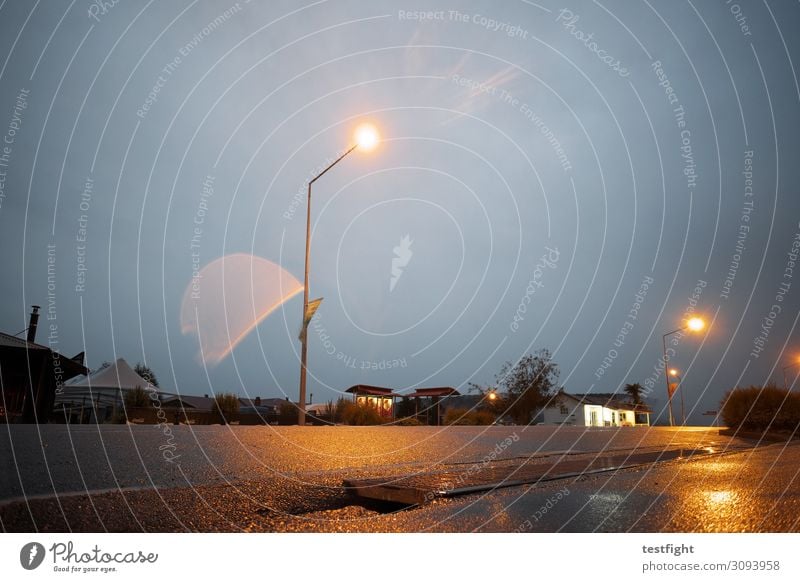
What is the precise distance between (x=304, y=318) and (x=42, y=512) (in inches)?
365

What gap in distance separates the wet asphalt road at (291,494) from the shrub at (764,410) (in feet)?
45.6

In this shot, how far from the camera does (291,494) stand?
3.14 metres

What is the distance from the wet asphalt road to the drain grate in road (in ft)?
0.29

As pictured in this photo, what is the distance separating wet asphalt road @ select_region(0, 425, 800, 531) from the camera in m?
2.46

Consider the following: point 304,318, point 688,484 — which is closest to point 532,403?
point 304,318

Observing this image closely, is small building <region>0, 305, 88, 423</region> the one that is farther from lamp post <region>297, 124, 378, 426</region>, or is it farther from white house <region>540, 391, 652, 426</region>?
white house <region>540, 391, 652, 426</region>

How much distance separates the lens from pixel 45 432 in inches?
182

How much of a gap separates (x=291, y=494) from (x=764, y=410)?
1835cm
